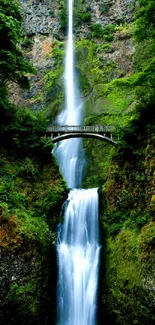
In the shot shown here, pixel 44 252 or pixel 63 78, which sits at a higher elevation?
pixel 63 78

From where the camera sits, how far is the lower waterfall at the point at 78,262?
1260 cm

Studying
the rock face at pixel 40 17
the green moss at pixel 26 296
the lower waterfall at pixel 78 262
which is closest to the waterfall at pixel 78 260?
the lower waterfall at pixel 78 262

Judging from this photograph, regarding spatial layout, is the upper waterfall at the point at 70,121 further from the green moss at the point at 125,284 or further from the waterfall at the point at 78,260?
the green moss at the point at 125,284

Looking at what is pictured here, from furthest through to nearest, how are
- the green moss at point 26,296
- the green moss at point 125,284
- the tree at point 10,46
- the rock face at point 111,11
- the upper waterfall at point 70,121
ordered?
the rock face at point 111,11
the upper waterfall at point 70,121
the tree at point 10,46
the green moss at point 26,296
the green moss at point 125,284

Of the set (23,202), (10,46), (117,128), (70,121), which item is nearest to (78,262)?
(23,202)

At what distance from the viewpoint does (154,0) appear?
37.0ft

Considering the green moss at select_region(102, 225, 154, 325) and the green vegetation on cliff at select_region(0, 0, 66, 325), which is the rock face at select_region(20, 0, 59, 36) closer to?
the green vegetation on cliff at select_region(0, 0, 66, 325)

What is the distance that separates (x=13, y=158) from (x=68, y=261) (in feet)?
19.5

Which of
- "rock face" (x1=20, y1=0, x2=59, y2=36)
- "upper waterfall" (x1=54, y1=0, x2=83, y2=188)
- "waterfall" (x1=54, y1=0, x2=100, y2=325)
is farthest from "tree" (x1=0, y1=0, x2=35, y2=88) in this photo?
"rock face" (x1=20, y1=0, x2=59, y2=36)

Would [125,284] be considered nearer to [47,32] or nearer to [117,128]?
[117,128]

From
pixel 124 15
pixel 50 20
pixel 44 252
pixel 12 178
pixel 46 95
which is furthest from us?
pixel 50 20

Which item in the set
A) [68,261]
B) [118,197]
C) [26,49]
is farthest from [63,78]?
[68,261]

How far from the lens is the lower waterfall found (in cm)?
1260

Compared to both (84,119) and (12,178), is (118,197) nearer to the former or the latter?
(12,178)
